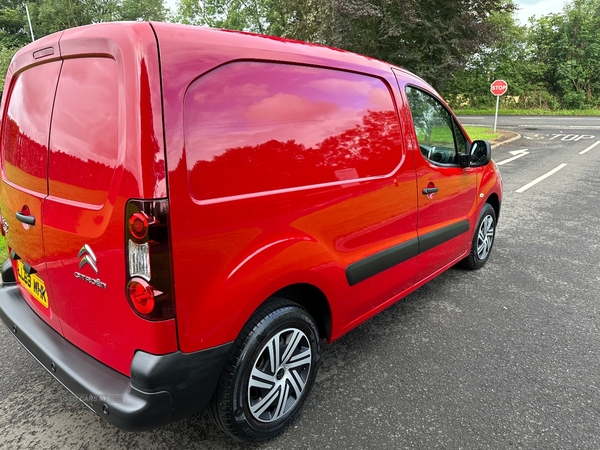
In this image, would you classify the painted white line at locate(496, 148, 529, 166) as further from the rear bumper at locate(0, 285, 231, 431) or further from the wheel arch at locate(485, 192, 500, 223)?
the rear bumper at locate(0, 285, 231, 431)

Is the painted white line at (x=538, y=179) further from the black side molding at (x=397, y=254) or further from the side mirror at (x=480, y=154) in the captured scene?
the black side molding at (x=397, y=254)

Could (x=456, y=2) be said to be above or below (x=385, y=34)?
above

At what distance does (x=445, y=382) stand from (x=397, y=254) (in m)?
0.82

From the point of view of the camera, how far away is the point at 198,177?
1.59 meters

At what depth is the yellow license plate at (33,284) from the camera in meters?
2.06

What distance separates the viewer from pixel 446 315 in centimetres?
330

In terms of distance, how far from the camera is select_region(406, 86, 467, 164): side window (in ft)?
9.67

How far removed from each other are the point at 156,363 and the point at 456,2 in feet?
62.9

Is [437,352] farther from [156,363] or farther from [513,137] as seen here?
[513,137]

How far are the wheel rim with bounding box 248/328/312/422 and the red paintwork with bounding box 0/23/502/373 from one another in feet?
0.88

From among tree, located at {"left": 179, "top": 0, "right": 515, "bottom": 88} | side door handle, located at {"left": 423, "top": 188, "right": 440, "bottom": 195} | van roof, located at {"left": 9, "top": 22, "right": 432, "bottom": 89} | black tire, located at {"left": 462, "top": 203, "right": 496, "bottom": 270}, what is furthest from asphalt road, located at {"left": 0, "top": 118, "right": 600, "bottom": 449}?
tree, located at {"left": 179, "top": 0, "right": 515, "bottom": 88}

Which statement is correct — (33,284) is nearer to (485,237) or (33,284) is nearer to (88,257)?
(88,257)

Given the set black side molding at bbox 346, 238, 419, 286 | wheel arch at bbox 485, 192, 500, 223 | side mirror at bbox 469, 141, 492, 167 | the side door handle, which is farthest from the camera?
wheel arch at bbox 485, 192, 500, 223

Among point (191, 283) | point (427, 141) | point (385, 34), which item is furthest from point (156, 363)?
point (385, 34)
